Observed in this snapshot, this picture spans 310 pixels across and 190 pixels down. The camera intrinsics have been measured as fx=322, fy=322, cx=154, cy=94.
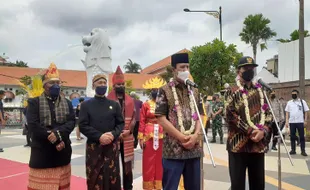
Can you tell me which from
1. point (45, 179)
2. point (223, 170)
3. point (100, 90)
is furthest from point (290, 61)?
point (45, 179)

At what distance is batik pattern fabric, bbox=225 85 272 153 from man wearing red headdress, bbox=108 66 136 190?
176 centimetres

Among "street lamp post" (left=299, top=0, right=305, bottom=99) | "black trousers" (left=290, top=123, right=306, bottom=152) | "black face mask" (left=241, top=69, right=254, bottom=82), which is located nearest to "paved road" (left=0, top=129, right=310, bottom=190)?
"black trousers" (left=290, top=123, right=306, bottom=152)

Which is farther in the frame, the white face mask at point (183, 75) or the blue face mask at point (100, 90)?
the blue face mask at point (100, 90)

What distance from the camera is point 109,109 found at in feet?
13.3

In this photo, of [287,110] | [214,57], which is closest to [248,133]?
[287,110]

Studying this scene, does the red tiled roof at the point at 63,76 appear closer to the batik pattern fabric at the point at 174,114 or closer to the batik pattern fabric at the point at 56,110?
the batik pattern fabric at the point at 56,110

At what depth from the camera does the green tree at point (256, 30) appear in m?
39.4

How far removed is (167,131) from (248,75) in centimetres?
119

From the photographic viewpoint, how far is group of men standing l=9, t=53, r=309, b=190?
3301mm

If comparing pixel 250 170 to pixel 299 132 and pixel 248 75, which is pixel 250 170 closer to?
pixel 248 75

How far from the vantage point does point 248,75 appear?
12.1 ft

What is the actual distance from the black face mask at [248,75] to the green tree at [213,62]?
1800 cm

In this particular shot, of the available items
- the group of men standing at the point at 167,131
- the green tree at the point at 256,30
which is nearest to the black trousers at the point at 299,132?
the group of men standing at the point at 167,131

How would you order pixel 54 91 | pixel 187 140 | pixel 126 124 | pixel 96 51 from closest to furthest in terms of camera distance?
pixel 187 140, pixel 54 91, pixel 126 124, pixel 96 51
